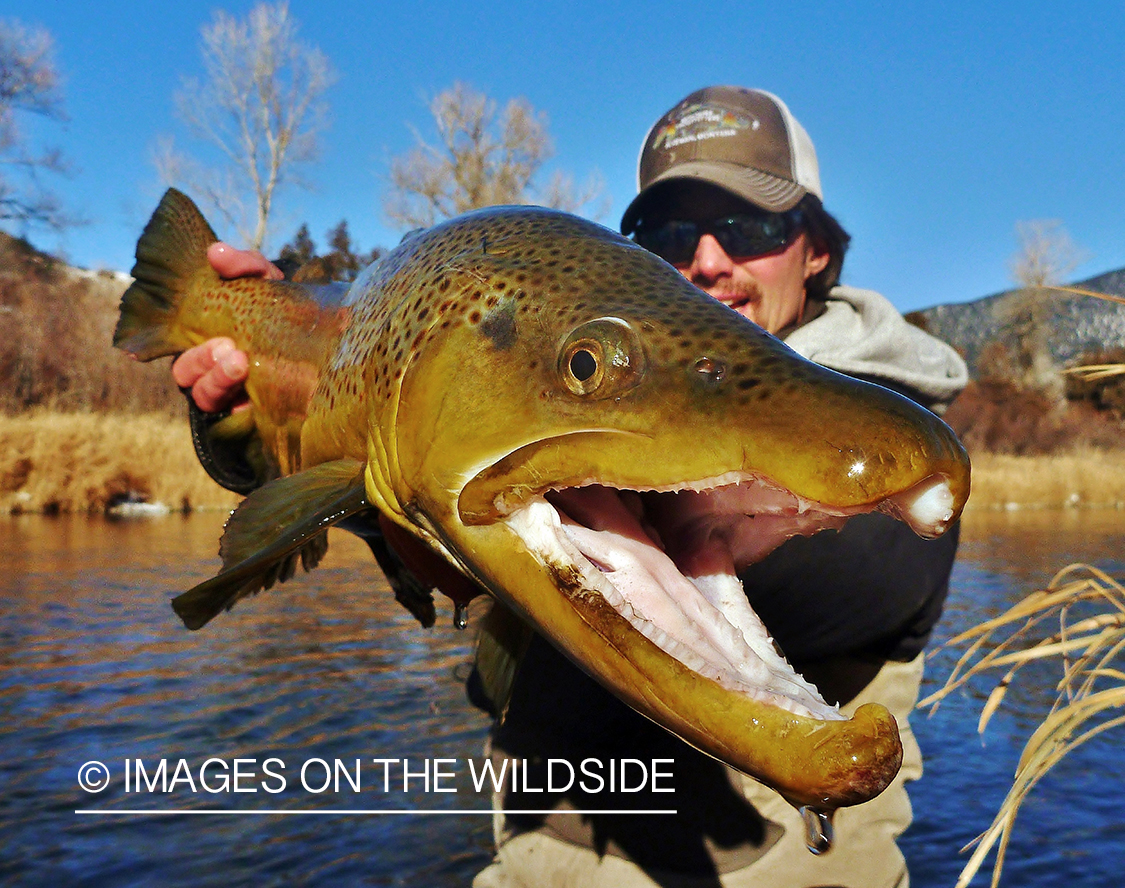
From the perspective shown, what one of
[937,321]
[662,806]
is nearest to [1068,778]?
[662,806]

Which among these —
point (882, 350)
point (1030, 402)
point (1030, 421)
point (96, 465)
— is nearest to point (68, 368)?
point (96, 465)

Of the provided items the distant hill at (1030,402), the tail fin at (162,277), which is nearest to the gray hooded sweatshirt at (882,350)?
the tail fin at (162,277)

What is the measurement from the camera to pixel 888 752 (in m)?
1.07

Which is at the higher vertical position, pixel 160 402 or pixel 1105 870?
pixel 160 402

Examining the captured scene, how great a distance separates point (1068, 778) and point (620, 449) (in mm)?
4972

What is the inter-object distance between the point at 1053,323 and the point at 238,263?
43135mm

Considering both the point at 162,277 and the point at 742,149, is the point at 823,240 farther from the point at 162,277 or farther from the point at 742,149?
the point at 162,277

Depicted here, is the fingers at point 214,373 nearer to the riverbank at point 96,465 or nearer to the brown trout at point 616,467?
the brown trout at point 616,467

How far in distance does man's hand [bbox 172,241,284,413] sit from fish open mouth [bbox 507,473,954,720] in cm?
164

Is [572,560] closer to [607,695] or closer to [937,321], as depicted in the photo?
[607,695]

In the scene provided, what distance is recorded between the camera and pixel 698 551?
4.87ft

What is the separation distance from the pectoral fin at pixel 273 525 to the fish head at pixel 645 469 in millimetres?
82

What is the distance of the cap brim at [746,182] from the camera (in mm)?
3256

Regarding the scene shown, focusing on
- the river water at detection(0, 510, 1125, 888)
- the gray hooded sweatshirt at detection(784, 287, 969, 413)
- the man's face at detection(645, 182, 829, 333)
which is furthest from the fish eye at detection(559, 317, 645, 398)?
the river water at detection(0, 510, 1125, 888)
